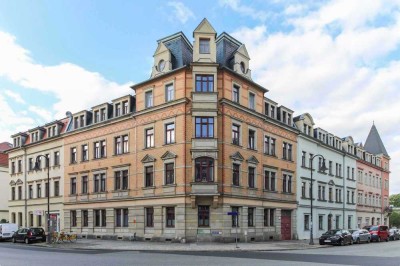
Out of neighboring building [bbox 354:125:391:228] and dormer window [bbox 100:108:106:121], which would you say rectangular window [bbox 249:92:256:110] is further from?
neighboring building [bbox 354:125:391:228]

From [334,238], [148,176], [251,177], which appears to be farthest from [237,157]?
[334,238]

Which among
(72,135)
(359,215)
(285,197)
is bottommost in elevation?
(359,215)

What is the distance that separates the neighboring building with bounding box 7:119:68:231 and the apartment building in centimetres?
3756

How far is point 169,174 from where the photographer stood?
34531 millimetres

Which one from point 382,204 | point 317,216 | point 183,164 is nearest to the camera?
point 183,164

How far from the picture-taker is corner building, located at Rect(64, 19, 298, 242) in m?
33.1

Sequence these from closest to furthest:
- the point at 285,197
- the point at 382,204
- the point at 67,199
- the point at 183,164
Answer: the point at 183,164 → the point at 285,197 → the point at 67,199 → the point at 382,204

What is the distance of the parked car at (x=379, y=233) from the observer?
145 ft

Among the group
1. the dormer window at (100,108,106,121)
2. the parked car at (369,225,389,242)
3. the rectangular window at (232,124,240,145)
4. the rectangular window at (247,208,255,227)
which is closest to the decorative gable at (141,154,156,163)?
the rectangular window at (232,124,240,145)

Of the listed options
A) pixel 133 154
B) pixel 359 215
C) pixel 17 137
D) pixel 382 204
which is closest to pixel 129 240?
pixel 133 154

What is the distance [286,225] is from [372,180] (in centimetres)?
3062

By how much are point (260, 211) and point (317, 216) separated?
13808 millimetres

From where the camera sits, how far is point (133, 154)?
38000mm

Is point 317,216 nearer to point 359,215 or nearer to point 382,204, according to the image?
point 359,215
